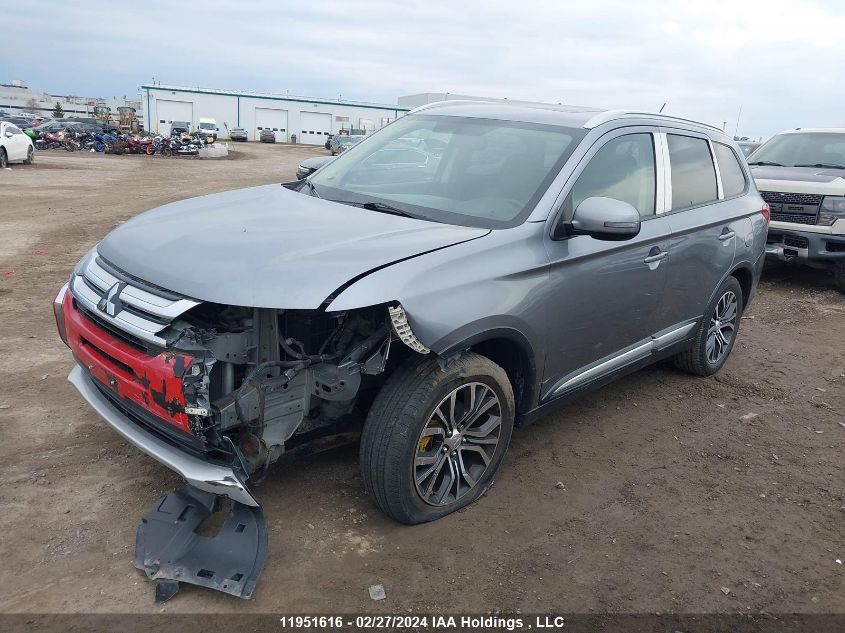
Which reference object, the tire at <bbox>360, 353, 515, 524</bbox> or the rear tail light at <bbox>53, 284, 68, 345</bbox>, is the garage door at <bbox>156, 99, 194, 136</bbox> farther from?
the tire at <bbox>360, 353, 515, 524</bbox>

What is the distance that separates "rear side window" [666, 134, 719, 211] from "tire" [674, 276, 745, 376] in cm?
76

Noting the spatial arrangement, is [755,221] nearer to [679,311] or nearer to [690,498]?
[679,311]

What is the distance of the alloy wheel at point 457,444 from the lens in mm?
3090

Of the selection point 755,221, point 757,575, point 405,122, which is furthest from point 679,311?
point 405,122

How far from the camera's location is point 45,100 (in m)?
116

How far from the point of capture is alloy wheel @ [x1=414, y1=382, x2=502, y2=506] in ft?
10.1

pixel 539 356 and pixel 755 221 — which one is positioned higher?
pixel 755 221

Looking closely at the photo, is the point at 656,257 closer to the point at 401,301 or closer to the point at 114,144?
the point at 401,301

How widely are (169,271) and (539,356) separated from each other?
1.79 m

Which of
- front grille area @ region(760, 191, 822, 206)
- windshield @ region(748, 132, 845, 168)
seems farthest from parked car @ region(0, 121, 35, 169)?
front grille area @ region(760, 191, 822, 206)

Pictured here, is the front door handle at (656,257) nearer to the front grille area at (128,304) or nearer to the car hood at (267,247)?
the car hood at (267,247)

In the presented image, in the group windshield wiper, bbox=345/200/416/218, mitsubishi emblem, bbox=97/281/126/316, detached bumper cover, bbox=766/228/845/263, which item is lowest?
detached bumper cover, bbox=766/228/845/263

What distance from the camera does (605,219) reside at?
3.21m

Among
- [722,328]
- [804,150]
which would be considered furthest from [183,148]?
[722,328]
